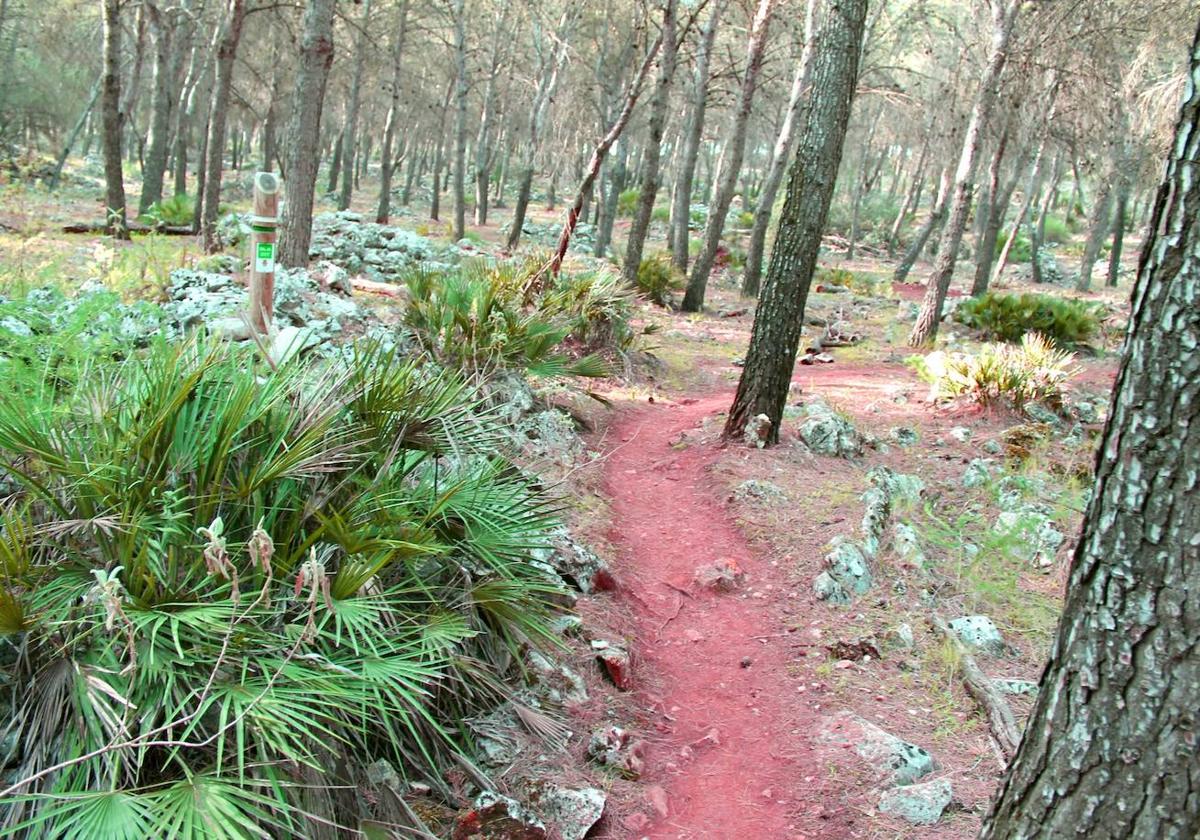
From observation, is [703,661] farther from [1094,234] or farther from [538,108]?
[1094,234]

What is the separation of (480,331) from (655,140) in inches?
347

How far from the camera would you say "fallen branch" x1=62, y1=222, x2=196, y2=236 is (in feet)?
50.7

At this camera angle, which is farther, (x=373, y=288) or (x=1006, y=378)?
(x=373, y=288)

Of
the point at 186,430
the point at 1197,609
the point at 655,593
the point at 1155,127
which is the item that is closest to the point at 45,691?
the point at 186,430

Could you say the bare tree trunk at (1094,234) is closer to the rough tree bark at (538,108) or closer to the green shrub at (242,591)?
the rough tree bark at (538,108)

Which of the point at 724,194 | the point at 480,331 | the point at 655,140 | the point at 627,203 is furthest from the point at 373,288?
the point at 627,203

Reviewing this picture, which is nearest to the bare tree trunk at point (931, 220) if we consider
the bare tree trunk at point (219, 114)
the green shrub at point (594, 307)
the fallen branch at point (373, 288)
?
the green shrub at point (594, 307)

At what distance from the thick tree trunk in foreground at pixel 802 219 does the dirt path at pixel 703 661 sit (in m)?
0.77

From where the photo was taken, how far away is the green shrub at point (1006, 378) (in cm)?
980

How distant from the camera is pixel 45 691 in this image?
2.66 meters

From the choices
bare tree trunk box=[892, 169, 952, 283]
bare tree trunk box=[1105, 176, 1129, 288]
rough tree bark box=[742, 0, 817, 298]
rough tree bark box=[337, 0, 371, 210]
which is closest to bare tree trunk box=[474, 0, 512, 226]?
rough tree bark box=[337, 0, 371, 210]

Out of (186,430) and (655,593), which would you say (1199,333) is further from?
(655,593)

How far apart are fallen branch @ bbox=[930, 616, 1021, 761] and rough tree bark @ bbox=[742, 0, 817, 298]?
12120mm

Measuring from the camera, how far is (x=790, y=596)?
5836 millimetres
